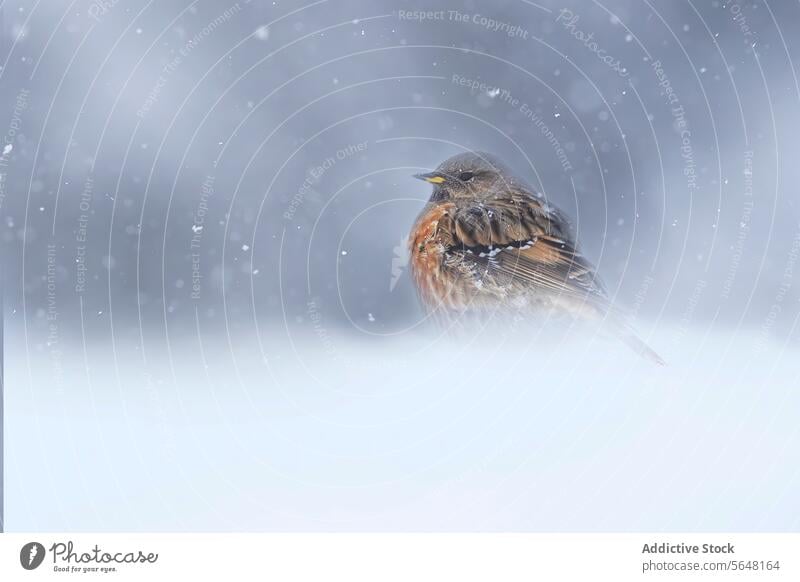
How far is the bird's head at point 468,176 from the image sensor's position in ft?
11.7

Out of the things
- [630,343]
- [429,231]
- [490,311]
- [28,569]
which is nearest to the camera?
[28,569]

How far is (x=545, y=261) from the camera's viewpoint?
10.8 feet

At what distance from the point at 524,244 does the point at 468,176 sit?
53cm

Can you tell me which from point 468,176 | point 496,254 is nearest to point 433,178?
point 468,176

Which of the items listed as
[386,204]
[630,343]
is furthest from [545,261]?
[386,204]

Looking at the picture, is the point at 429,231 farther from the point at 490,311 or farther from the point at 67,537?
the point at 67,537

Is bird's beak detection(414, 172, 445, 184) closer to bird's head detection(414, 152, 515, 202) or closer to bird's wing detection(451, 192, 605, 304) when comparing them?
bird's head detection(414, 152, 515, 202)

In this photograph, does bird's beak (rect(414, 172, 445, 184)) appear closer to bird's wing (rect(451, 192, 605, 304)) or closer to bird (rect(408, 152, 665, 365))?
bird (rect(408, 152, 665, 365))

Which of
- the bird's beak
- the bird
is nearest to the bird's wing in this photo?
the bird

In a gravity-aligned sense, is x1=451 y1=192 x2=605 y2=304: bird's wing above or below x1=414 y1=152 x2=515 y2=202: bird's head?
below

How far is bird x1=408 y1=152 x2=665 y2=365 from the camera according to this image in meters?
3.19

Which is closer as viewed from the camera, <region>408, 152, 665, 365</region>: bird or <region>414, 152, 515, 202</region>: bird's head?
<region>408, 152, 665, 365</region>: bird

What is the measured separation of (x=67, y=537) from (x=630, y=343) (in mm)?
2575

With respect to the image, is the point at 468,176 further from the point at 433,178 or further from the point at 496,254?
the point at 496,254
